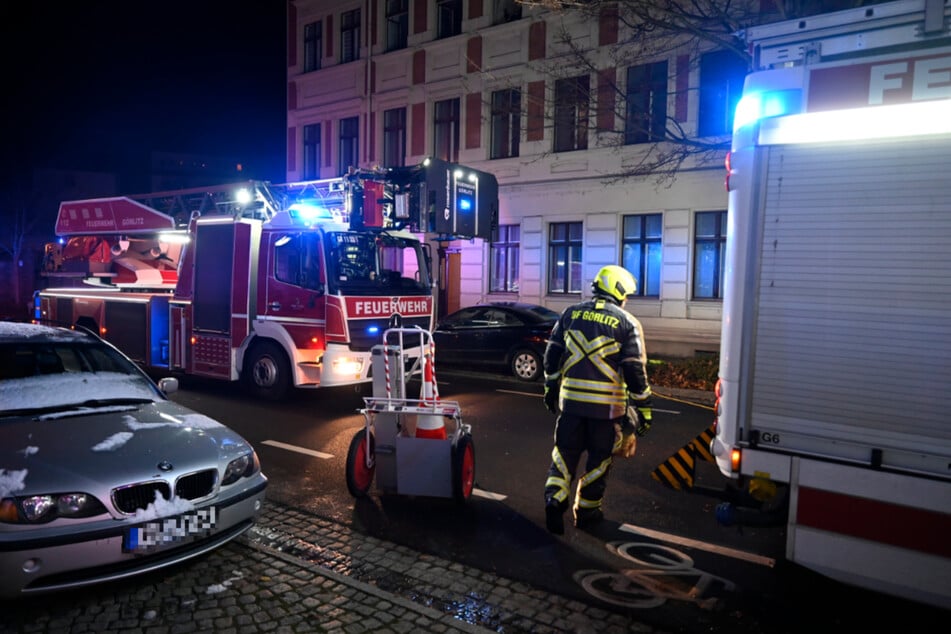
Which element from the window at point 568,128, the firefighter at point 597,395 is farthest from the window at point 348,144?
the firefighter at point 597,395

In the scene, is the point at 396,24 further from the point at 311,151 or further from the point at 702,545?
the point at 702,545

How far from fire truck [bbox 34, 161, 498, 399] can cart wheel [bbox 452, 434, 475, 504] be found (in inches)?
137

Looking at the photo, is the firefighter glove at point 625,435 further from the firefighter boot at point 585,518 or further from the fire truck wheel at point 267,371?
the fire truck wheel at point 267,371

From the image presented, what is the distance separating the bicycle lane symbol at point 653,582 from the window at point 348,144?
19333mm

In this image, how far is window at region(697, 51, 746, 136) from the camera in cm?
1482

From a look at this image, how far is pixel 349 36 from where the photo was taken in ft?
72.6

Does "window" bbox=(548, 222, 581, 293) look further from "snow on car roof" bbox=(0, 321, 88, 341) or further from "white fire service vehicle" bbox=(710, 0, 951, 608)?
"white fire service vehicle" bbox=(710, 0, 951, 608)

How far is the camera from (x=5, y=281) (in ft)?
122

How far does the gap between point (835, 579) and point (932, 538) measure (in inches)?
20.9

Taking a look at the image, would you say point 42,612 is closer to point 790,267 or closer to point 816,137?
point 790,267

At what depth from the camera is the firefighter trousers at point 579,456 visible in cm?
A: 488

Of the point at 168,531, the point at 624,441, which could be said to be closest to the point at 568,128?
the point at 624,441

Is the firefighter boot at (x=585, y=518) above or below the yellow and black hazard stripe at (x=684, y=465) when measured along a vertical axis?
below

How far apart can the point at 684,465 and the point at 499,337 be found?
8.32 metres
